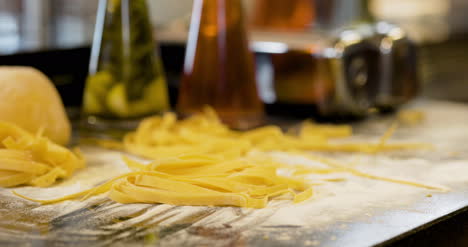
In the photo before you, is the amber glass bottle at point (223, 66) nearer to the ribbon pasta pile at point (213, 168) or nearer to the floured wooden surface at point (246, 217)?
the ribbon pasta pile at point (213, 168)

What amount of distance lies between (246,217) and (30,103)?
31 centimetres

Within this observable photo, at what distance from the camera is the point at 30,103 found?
73 cm

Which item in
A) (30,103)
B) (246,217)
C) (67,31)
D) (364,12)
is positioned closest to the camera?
(246,217)

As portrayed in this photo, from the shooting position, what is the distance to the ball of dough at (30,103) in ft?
2.34

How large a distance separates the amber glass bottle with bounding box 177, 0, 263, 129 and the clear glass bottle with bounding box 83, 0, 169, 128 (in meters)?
0.07

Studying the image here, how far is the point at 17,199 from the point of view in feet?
1.94

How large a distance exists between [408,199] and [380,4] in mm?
1909

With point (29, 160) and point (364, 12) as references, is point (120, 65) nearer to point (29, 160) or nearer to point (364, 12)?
point (29, 160)

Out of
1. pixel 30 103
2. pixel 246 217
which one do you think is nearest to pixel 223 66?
pixel 30 103

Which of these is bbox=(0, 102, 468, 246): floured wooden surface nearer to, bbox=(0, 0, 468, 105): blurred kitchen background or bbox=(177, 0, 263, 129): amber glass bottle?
bbox=(177, 0, 263, 129): amber glass bottle

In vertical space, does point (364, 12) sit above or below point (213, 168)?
above

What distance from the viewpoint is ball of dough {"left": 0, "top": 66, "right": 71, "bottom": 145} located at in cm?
71

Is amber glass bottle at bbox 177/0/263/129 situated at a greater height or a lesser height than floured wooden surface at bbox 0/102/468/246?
greater

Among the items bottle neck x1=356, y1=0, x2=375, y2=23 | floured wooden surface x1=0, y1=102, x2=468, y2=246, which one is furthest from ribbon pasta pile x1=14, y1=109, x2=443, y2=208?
bottle neck x1=356, y1=0, x2=375, y2=23
